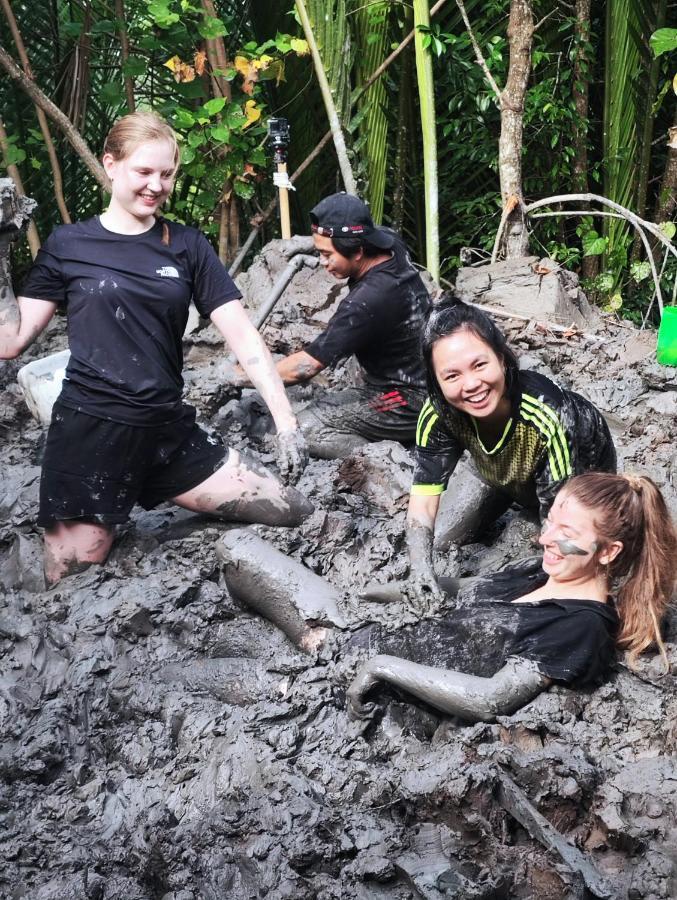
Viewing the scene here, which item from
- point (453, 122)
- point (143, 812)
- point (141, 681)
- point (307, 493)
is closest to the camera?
point (143, 812)

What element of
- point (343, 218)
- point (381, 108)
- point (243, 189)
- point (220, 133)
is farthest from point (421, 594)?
point (381, 108)

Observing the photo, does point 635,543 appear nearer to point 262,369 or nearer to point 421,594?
point 421,594

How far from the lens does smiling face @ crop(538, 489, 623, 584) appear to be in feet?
8.96

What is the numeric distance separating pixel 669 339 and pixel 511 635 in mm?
2804

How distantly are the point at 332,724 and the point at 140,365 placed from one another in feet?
4.53

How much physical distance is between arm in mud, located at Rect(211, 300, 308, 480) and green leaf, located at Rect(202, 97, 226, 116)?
10.2ft

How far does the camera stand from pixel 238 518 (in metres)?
3.82

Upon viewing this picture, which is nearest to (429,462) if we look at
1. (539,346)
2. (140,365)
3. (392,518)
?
(392,518)

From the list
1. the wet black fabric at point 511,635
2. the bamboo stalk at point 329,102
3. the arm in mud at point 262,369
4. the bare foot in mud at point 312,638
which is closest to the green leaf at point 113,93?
the bamboo stalk at point 329,102

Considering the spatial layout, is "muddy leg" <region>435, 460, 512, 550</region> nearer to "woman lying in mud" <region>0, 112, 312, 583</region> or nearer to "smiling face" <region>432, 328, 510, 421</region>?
"woman lying in mud" <region>0, 112, 312, 583</region>

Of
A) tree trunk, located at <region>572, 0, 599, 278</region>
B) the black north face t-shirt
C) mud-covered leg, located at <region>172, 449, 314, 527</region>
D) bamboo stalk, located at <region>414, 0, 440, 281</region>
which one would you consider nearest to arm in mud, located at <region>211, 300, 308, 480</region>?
the black north face t-shirt

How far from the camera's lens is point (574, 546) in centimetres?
273

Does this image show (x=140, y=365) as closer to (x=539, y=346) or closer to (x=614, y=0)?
(x=539, y=346)

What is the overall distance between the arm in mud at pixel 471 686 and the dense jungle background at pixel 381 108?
386 centimetres
